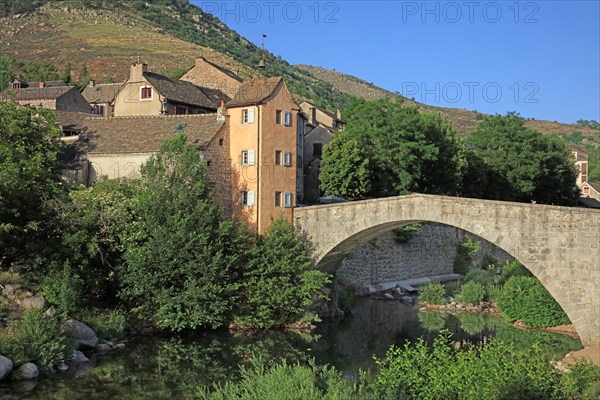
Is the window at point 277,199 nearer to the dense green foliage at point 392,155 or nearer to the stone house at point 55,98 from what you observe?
the dense green foliage at point 392,155

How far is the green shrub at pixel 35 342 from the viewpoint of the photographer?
22.5 metres

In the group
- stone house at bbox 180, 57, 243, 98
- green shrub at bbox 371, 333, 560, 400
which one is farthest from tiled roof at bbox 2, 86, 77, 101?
green shrub at bbox 371, 333, 560, 400

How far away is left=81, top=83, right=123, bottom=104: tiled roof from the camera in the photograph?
6581 centimetres

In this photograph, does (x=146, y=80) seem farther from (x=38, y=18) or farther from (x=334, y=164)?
(x=38, y=18)

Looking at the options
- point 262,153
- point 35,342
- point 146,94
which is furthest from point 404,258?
point 35,342

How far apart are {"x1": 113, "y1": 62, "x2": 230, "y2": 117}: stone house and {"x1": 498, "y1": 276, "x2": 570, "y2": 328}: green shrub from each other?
2571 centimetres

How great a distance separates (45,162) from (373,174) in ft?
71.9

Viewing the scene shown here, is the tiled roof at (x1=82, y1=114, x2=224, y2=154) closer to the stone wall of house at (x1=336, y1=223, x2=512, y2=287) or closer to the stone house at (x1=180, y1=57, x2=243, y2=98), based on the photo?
the stone wall of house at (x1=336, y1=223, x2=512, y2=287)

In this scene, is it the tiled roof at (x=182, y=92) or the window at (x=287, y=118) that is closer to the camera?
the window at (x=287, y=118)

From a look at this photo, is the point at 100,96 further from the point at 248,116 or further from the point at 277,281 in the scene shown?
the point at 277,281

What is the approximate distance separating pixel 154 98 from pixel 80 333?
25.3 m

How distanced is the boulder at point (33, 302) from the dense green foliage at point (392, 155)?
22305 millimetres

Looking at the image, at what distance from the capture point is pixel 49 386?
2167cm

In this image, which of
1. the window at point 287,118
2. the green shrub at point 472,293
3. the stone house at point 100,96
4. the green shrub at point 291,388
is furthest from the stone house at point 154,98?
the green shrub at point 291,388
